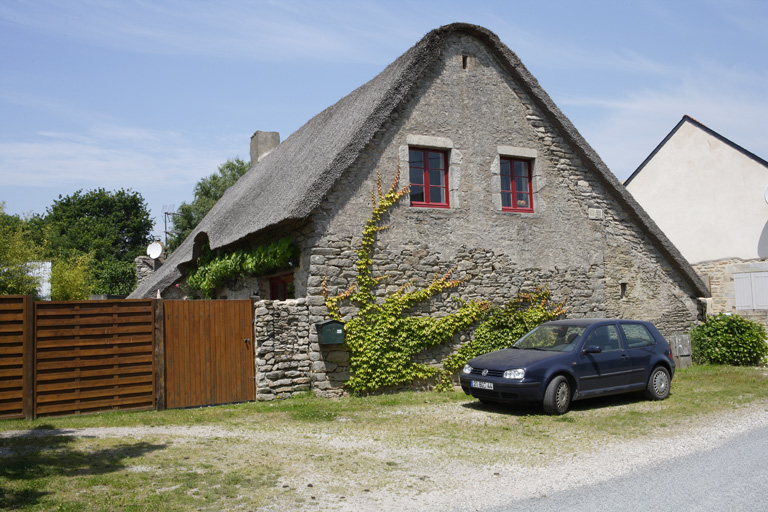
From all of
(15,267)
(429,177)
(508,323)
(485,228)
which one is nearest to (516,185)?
(485,228)

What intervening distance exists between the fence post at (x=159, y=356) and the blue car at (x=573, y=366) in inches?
190

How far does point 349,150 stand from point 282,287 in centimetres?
336

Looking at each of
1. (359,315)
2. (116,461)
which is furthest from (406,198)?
(116,461)

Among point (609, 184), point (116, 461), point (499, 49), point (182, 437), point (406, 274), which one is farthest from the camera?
point (609, 184)

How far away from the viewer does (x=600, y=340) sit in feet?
33.5

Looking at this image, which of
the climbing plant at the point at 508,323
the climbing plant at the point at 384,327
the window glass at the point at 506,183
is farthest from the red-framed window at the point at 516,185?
the climbing plant at the point at 384,327

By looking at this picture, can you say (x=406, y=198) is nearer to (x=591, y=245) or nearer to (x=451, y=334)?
(x=451, y=334)

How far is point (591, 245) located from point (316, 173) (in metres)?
6.76

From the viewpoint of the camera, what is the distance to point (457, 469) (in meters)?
6.36

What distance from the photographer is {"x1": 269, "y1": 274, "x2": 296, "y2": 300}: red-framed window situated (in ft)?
40.2

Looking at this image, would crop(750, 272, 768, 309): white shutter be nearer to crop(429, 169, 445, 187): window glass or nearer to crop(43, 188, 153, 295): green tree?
crop(429, 169, 445, 187): window glass

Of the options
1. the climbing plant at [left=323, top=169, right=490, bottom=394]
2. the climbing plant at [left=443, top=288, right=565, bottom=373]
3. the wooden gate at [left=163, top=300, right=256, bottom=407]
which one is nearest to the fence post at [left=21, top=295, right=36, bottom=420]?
the wooden gate at [left=163, top=300, right=256, bottom=407]

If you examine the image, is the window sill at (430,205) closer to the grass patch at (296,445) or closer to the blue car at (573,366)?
the blue car at (573,366)

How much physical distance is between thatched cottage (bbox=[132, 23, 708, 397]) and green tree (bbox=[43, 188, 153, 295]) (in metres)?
31.5
